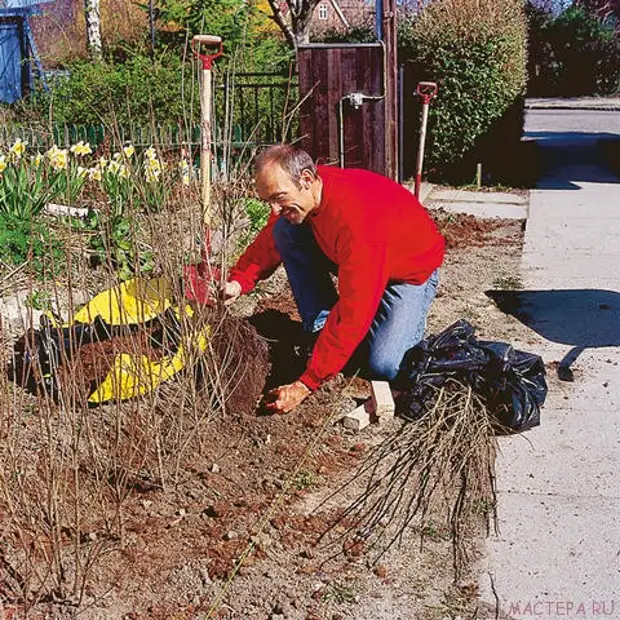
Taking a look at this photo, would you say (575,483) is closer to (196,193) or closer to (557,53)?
(196,193)

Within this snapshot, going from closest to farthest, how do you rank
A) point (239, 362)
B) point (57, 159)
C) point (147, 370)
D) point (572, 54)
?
point (147, 370), point (239, 362), point (57, 159), point (572, 54)

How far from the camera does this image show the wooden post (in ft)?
30.8

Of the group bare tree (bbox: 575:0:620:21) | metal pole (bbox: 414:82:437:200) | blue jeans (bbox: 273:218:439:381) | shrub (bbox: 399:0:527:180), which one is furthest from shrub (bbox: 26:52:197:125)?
bare tree (bbox: 575:0:620:21)

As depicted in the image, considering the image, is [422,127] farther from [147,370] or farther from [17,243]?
[147,370]

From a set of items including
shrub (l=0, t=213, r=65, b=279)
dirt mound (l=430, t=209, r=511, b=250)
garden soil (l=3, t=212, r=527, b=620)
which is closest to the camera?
garden soil (l=3, t=212, r=527, b=620)

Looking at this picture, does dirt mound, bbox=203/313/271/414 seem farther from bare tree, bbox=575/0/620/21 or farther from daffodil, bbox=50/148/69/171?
bare tree, bbox=575/0/620/21

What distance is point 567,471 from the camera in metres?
3.82

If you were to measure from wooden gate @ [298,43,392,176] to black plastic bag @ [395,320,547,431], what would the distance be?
493 centimetres

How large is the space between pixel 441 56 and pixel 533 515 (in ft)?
29.7

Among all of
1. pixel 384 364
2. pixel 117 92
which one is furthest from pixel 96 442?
pixel 117 92

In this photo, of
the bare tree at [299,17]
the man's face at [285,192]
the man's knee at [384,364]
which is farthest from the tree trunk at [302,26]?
the man's face at [285,192]

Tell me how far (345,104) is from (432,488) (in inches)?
255

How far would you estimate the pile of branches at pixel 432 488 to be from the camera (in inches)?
127

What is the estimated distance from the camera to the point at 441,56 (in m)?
11.7
